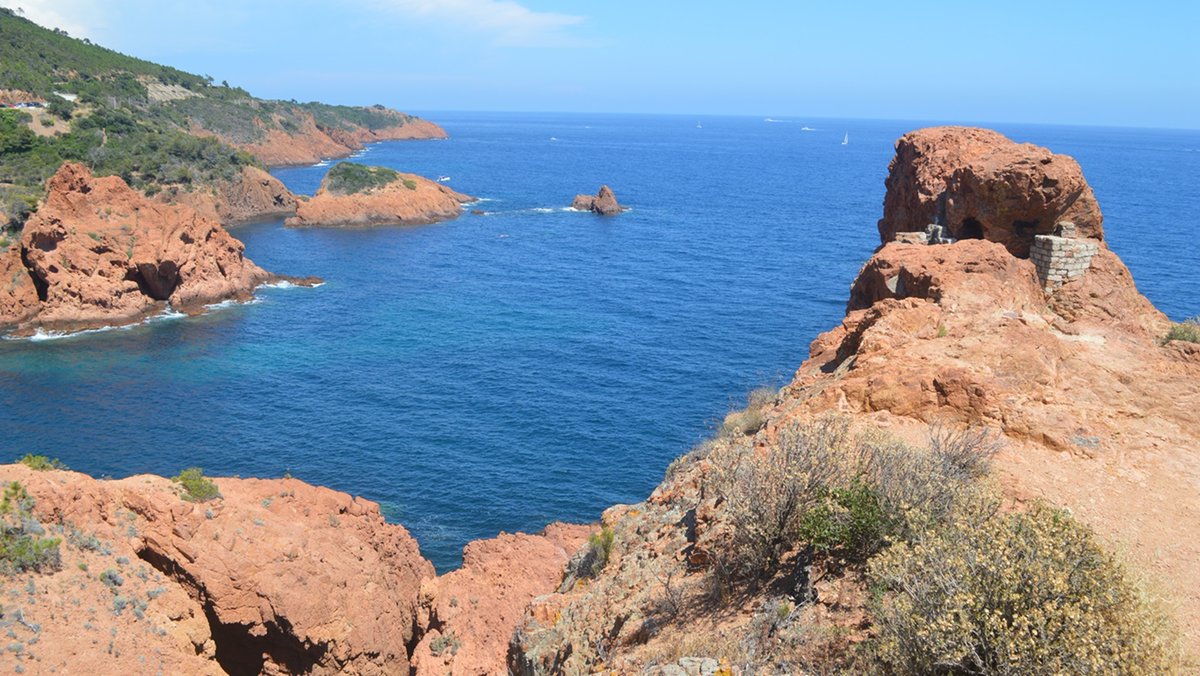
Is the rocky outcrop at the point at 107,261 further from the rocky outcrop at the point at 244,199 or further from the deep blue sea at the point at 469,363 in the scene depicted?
the rocky outcrop at the point at 244,199

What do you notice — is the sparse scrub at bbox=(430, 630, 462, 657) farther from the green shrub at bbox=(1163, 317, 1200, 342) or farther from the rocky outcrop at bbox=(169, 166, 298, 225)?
A: the rocky outcrop at bbox=(169, 166, 298, 225)

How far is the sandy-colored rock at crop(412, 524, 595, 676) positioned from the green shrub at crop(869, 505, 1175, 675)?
15482 millimetres

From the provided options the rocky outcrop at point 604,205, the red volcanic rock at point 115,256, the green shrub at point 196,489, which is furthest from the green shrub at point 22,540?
the rocky outcrop at point 604,205

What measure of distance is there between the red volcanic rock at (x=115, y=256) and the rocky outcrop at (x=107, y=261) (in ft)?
0.21

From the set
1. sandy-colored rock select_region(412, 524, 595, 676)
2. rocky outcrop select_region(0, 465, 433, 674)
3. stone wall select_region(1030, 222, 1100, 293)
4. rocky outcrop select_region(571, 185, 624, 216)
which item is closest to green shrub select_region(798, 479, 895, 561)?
sandy-colored rock select_region(412, 524, 595, 676)

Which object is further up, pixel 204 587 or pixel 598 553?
pixel 598 553

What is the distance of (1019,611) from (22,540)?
21101 mm

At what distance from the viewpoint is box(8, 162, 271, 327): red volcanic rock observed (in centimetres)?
6081

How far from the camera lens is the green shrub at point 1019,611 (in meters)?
8.12

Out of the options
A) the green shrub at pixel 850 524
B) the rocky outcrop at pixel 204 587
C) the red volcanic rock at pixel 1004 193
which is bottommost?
the rocky outcrop at pixel 204 587

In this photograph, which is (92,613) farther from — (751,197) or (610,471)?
(751,197)

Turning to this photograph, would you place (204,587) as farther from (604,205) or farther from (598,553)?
(604,205)

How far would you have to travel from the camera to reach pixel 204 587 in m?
21.2

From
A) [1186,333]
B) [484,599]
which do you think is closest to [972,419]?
[1186,333]
